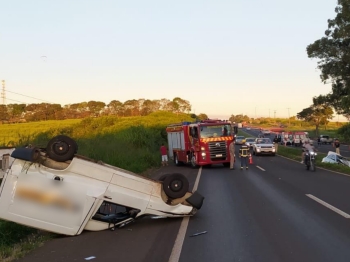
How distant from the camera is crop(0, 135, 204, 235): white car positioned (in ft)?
24.4

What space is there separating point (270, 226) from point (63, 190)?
4048mm

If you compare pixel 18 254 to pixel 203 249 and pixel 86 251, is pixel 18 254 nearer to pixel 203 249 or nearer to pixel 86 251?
pixel 86 251

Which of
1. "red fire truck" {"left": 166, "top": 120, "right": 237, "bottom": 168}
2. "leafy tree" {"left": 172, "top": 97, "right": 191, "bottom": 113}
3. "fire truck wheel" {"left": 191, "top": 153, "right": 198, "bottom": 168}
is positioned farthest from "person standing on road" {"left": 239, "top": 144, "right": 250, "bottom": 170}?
"leafy tree" {"left": 172, "top": 97, "right": 191, "bottom": 113}

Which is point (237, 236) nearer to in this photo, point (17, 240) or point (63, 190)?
point (63, 190)

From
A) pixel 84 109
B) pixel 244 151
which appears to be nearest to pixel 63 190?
pixel 244 151

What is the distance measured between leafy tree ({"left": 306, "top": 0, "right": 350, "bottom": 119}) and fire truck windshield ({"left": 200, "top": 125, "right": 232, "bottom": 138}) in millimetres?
14356

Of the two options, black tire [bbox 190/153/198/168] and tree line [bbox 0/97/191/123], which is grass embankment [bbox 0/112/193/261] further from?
tree line [bbox 0/97/191/123]

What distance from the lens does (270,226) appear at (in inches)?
341

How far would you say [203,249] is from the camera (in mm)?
7051

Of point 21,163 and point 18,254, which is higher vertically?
point 21,163

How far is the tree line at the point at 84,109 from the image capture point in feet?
289

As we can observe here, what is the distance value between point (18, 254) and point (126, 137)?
29124 millimetres

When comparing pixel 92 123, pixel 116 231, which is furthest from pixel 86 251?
pixel 92 123

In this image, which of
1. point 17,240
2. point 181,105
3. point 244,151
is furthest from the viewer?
point 181,105
